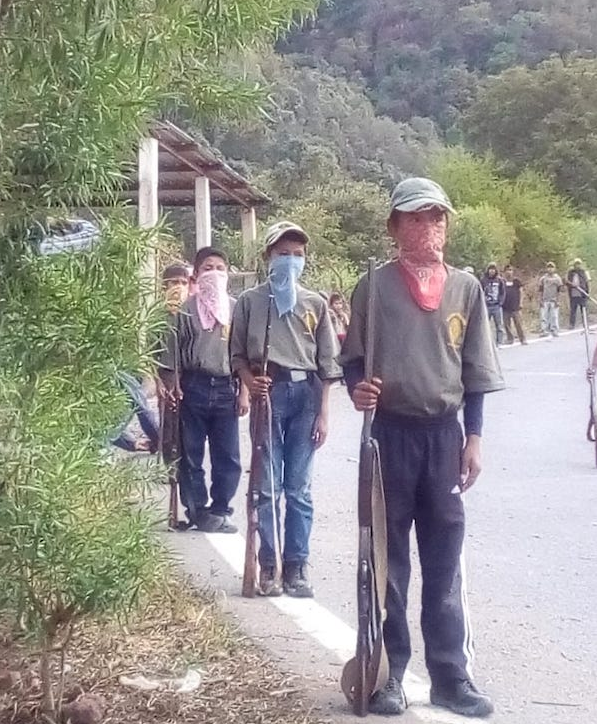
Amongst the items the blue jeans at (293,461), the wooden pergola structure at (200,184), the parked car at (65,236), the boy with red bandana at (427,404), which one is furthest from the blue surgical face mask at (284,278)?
the wooden pergola structure at (200,184)

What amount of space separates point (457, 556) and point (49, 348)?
1847 mm

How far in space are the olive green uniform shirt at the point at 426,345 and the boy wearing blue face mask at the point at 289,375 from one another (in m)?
1.94

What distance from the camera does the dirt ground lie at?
4.82 metres

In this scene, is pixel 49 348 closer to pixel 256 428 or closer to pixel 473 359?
pixel 473 359

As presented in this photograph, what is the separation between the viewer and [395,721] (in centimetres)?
492

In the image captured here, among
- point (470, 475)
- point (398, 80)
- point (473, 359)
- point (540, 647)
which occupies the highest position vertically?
point (398, 80)

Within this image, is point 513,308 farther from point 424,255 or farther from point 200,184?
point 424,255

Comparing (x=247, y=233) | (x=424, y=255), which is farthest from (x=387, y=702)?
(x=247, y=233)

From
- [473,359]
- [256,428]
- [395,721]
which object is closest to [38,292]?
[473,359]

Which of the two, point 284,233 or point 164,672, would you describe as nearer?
point 164,672

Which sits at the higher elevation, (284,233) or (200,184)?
(200,184)

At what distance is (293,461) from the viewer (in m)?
7.00

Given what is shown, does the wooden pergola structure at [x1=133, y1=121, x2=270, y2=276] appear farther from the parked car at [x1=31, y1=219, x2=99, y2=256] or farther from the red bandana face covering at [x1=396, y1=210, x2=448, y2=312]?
the parked car at [x1=31, y1=219, x2=99, y2=256]

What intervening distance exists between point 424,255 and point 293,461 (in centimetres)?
232
